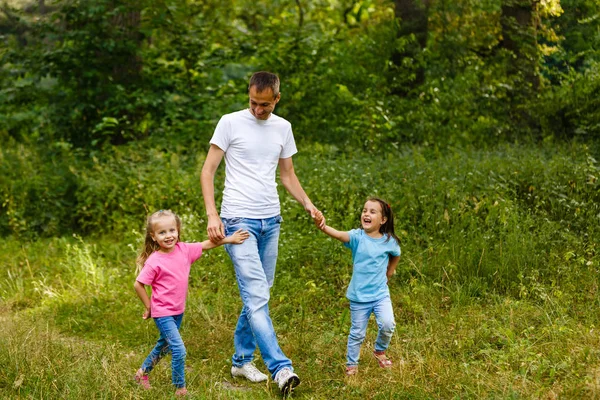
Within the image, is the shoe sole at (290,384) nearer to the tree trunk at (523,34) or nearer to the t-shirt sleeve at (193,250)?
the t-shirt sleeve at (193,250)

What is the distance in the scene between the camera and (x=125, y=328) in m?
7.00

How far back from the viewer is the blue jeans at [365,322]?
5.29 m

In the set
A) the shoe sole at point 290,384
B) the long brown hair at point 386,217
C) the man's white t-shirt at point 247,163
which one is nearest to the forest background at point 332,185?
the shoe sole at point 290,384

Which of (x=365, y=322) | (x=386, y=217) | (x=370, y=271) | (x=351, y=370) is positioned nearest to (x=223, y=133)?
(x=386, y=217)

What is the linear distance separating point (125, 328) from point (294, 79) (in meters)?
6.49

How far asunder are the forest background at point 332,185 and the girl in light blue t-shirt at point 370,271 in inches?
8.6

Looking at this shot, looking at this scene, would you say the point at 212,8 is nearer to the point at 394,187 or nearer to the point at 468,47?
the point at 468,47

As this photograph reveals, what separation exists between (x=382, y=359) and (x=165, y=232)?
1.81m

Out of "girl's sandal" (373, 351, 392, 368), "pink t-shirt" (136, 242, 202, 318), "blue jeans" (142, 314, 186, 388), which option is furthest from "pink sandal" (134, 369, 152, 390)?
"girl's sandal" (373, 351, 392, 368)

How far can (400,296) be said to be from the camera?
693 cm

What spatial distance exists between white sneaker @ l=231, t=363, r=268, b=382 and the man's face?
1.85 metres

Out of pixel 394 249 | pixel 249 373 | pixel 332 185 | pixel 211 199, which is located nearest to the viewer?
pixel 211 199

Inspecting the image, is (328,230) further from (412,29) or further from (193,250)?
(412,29)

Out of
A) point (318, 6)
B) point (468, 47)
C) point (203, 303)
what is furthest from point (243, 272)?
point (318, 6)
